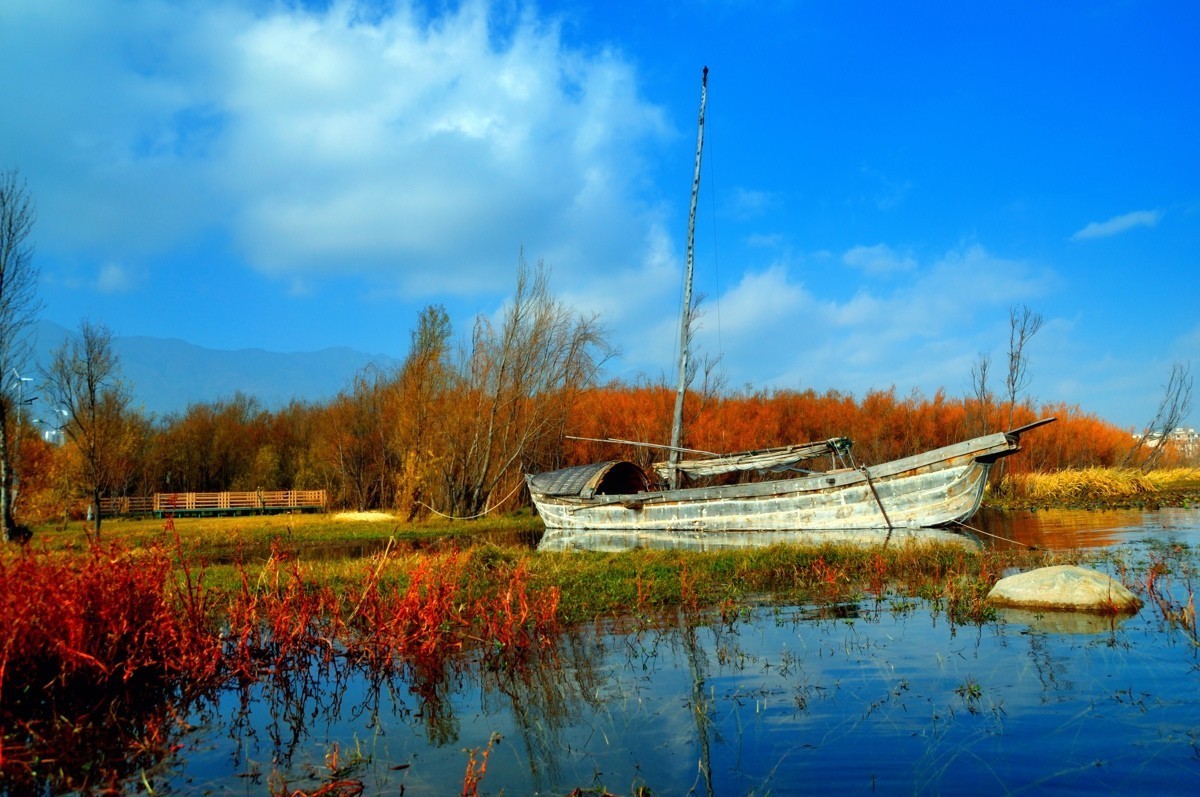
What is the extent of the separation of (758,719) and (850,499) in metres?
16.2

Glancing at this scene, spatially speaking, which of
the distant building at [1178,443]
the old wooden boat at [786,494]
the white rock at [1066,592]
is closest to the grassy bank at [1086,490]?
the old wooden boat at [786,494]

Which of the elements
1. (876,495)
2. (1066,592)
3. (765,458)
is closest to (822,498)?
(876,495)

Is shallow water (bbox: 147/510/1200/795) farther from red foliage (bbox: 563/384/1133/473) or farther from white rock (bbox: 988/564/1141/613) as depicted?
red foliage (bbox: 563/384/1133/473)

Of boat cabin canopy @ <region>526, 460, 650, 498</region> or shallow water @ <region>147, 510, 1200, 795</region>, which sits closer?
shallow water @ <region>147, 510, 1200, 795</region>

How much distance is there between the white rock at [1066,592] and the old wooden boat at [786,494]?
910 centimetres

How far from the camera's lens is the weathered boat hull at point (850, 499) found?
19.3 meters

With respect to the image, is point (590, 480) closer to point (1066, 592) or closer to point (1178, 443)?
point (1066, 592)

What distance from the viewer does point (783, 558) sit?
494 inches

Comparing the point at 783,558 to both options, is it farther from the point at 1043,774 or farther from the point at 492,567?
the point at 1043,774

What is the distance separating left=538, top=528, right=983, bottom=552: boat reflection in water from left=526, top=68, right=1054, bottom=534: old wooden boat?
45cm

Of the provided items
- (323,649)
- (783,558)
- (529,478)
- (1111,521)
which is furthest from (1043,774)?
(529,478)

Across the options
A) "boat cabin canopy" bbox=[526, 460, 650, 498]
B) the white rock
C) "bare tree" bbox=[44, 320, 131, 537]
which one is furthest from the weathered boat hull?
"bare tree" bbox=[44, 320, 131, 537]

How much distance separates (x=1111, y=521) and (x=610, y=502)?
45.4 ft

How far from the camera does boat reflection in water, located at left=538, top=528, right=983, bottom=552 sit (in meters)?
16.4
